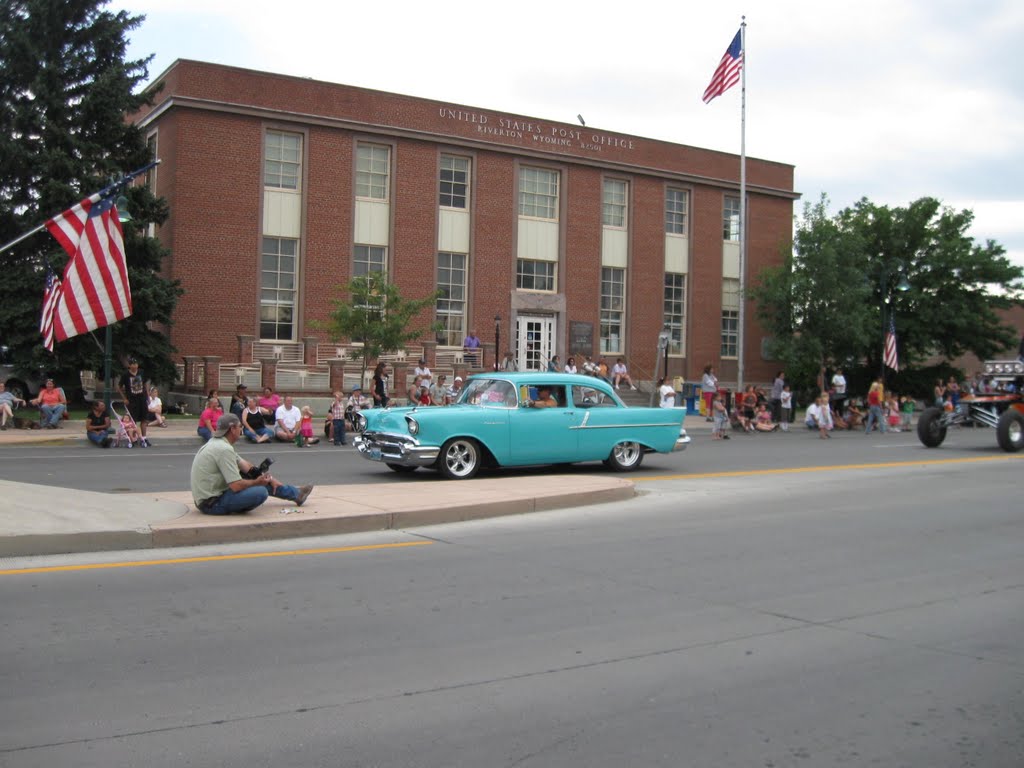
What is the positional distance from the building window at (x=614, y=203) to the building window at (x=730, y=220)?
18.5 feet

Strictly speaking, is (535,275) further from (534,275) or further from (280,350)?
(280,350)

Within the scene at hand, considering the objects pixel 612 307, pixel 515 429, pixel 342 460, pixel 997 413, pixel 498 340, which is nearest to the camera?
pixel 515 429

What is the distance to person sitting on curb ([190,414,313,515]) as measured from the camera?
9.78 m

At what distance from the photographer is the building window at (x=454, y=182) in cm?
3650

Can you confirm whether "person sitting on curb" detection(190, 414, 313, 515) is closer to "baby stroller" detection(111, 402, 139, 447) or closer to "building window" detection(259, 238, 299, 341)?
"baby stroller" detection(111, 402, 139, 447)

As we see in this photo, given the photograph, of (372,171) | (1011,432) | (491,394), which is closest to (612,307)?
(372,171)

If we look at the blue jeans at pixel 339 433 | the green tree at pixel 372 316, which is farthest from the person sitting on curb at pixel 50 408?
the green tree at pixel 372 316

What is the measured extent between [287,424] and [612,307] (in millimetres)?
20806

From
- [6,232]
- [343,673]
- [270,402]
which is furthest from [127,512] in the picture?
[6,232]

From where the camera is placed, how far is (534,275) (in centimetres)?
3856

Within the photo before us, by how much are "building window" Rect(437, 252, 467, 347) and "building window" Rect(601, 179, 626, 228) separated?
7222 mm

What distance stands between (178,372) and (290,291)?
4777 mm

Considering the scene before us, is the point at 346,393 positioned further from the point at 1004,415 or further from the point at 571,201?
the point at 1004,415

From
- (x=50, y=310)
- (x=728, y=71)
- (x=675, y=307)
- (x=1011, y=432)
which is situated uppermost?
(x=728, y=71)
